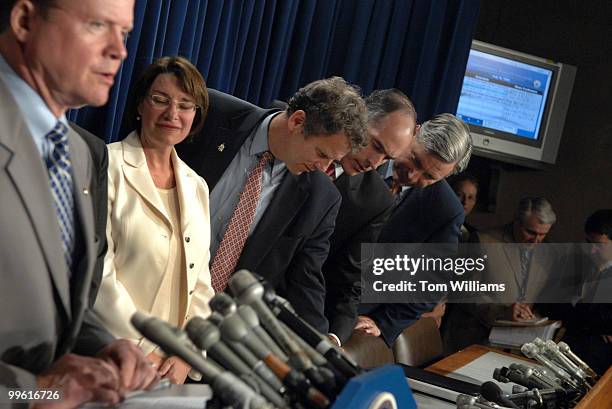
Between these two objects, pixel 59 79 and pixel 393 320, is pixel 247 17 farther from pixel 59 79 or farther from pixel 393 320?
pixel 59 79

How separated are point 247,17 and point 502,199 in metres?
3.15

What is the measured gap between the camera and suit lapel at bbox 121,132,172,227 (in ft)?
6.12

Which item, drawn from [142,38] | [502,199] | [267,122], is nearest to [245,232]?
[267,122]

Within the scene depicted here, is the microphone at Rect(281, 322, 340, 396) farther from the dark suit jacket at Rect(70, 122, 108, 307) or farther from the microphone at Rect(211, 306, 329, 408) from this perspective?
the dark suit jacket at Rect(70, 122, 108, 307)

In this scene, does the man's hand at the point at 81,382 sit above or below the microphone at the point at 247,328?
below

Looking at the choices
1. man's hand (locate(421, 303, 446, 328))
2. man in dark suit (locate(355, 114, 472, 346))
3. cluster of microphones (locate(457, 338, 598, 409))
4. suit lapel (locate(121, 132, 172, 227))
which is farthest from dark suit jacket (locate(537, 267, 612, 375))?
suit lapel (locate(121, 132, 172, 227))

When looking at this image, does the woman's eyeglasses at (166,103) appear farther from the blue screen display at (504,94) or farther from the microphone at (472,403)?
the blue screen display at (504,94)

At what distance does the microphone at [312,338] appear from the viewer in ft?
3.75

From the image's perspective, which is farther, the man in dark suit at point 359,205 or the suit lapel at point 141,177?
the man in dark suit at point 359,205

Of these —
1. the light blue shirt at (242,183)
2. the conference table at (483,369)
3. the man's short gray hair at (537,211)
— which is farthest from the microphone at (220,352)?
the man's short gray hair at (537,211)

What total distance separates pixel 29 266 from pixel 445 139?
238 cm

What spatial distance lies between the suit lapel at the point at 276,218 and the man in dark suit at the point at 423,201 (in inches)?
35.7

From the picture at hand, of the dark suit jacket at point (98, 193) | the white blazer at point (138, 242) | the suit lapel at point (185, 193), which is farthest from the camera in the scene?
the suit lapel at point (185, 193)

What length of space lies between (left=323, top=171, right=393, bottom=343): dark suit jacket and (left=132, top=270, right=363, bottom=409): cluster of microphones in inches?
68.8
